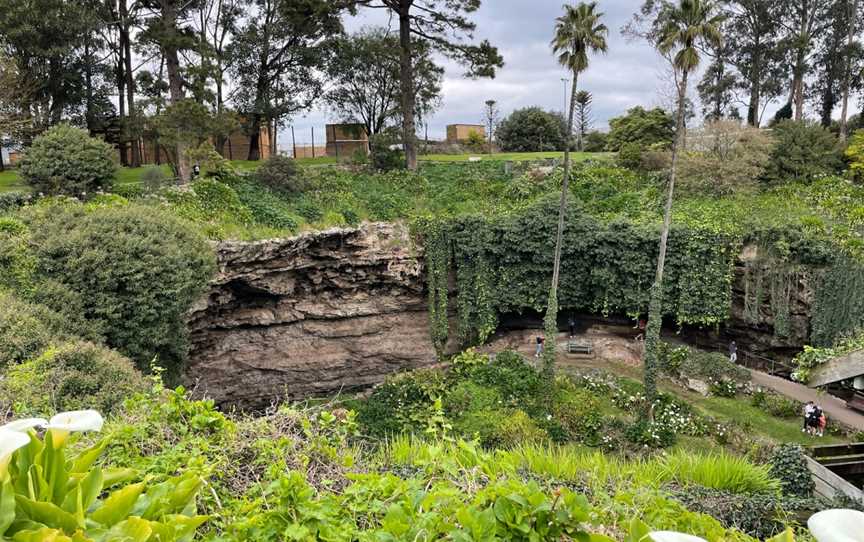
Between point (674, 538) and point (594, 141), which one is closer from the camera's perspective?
point (674, 538)

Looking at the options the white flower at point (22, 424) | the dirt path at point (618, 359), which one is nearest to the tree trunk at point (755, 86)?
the dirt path at point (618, 359)

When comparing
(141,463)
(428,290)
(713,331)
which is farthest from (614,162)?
(141,463)

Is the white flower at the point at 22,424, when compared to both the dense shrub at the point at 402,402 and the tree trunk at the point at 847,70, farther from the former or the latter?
the tree trunk at the point at 847,70

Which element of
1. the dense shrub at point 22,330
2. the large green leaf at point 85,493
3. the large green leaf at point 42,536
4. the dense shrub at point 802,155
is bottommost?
the dense shrub at point 22,330

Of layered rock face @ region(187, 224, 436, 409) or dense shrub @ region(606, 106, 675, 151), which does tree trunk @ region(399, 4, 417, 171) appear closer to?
layered rock face @ region(187, 224, 436, 409)

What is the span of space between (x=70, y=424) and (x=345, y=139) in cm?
2823

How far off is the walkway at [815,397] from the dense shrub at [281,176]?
15932 millimetres

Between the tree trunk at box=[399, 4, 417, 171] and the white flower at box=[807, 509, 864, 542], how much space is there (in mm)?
21465

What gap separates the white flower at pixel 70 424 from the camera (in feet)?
6.44

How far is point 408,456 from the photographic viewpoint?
15.1 feet

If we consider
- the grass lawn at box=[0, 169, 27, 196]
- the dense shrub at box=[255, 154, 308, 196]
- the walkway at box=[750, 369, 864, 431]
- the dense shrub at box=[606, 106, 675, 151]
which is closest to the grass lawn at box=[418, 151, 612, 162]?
the dense shrub at box=[606, 106, 675, 151]

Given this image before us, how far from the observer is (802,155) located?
62.4ft

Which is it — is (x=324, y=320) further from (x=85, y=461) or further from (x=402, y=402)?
(x=85, y=461)

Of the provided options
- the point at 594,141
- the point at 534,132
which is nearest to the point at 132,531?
the point at 534,132
